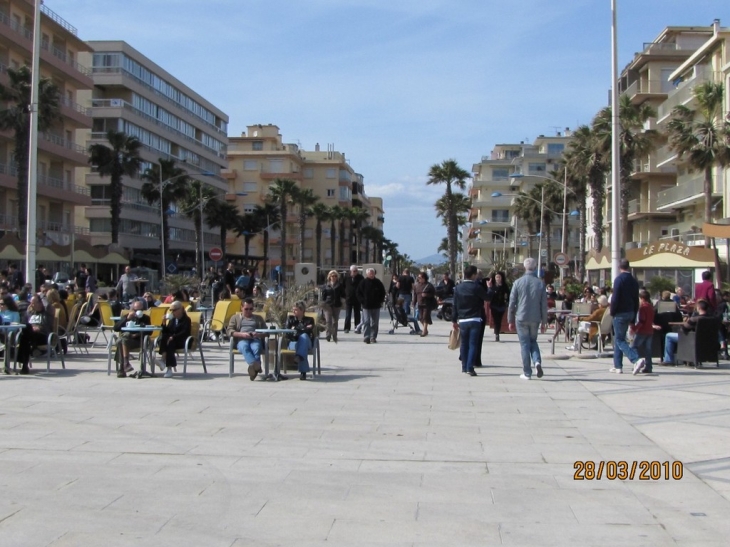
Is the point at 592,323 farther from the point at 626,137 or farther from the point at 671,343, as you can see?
the point at 626,137

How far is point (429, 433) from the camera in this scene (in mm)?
8711

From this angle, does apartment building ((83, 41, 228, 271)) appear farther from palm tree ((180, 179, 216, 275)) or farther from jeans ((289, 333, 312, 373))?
jeans ((289, 333, 312, 373))

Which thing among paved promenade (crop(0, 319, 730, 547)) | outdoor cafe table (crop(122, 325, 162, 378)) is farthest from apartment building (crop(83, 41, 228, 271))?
paved promenade (crop(0, 319, 730, 547))

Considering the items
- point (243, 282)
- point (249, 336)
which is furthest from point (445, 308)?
point (249, 336)

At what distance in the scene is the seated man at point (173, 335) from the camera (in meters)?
13.3

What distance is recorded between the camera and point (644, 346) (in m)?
14.0

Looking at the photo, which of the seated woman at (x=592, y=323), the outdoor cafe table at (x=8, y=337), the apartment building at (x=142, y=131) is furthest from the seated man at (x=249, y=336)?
the apartment building at (x=142, y=131)

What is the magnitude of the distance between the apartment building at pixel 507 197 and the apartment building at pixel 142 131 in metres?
37.8

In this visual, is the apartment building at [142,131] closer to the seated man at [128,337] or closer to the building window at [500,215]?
the building window at [500,215]

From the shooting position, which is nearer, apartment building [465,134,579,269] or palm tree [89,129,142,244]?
palm tree [89,129,142,244]

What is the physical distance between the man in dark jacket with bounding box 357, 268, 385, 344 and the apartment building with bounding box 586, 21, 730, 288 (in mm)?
19924

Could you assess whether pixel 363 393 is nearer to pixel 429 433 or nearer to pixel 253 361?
pixel 253 361

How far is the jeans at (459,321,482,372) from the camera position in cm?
1352
